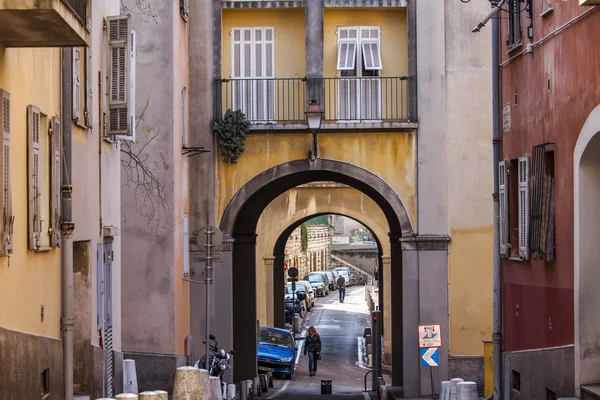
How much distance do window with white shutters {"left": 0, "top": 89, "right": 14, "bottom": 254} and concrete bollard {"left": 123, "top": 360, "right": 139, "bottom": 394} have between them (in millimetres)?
6363

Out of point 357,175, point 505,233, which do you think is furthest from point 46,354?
point 357,175

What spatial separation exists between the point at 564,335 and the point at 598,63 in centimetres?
349

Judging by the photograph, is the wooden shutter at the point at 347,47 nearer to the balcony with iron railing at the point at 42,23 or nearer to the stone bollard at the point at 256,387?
the stone bollard at the point at 256,387

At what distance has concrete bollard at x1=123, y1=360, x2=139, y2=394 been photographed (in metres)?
17.0

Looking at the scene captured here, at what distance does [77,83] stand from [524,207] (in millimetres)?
6458

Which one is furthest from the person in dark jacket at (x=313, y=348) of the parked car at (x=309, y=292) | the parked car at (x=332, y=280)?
the parked car at (x=332, y=280)

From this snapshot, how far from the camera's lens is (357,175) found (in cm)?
2542

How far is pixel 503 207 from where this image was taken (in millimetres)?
18094

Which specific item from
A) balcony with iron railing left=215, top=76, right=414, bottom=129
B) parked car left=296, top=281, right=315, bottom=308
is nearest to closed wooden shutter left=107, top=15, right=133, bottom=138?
balcony with iron railing left=215, top=76, right=414, bottom=129

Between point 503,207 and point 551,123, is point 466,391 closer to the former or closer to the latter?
point 551,123

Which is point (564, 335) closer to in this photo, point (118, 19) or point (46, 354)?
point (46, 354)

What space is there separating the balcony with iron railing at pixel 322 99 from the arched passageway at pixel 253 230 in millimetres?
1095

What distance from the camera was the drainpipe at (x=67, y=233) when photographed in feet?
42.7

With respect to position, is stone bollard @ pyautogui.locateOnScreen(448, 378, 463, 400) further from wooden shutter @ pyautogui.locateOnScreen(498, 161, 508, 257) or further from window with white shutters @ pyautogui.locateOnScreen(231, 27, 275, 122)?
window with white shutters @ pyautogui.locateOnScreen(231, 27, 275, 122)
